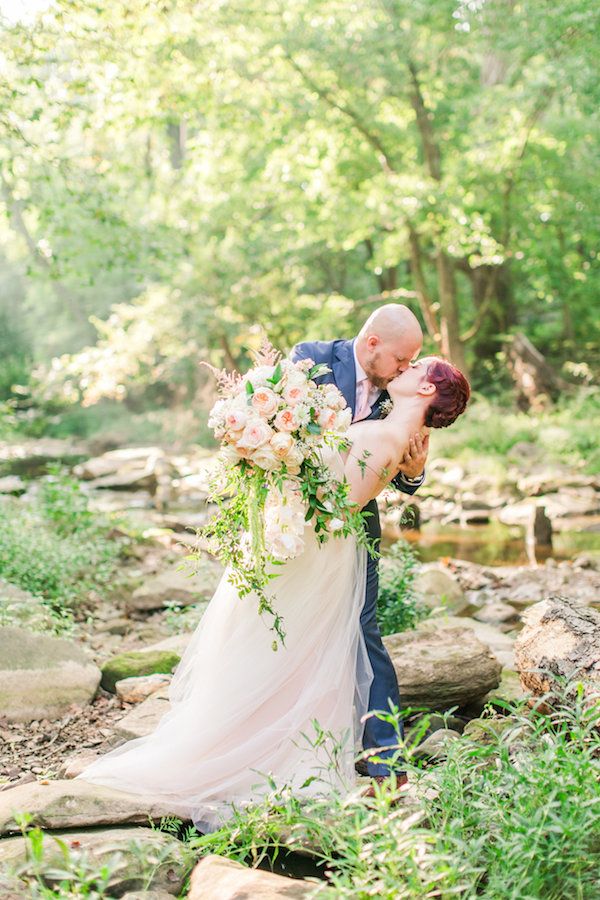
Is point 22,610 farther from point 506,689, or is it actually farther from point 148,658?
point 506,689

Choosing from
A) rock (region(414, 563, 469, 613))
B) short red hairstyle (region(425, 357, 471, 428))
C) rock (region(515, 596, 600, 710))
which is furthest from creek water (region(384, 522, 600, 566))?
short red hairstyle (region(425, 357, 471, 428))

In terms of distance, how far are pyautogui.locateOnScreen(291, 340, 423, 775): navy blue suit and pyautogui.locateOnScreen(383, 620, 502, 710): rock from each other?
525 mm

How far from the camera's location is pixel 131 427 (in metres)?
27.3

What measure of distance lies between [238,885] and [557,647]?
76.1 inches

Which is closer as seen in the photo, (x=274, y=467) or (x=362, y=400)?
(x=274, y=467)

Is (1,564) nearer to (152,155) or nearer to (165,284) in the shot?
(165,284)

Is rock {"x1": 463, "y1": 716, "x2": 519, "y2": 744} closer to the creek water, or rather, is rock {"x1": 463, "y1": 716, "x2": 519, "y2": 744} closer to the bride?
the bride

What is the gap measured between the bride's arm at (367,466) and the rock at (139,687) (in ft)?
7.58

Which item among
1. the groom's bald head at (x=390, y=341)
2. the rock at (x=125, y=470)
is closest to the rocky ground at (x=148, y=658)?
the groom's bald head at (x=390, y=341)

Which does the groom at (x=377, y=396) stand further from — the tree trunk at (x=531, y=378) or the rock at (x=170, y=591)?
the tree trunk at (x=531, y=378)

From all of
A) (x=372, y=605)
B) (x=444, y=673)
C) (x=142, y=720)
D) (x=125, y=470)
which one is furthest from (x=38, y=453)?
(x=372, y=605)

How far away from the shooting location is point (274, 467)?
133 inches

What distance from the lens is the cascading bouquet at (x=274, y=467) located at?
331 centimetres

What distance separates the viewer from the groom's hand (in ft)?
12.6
